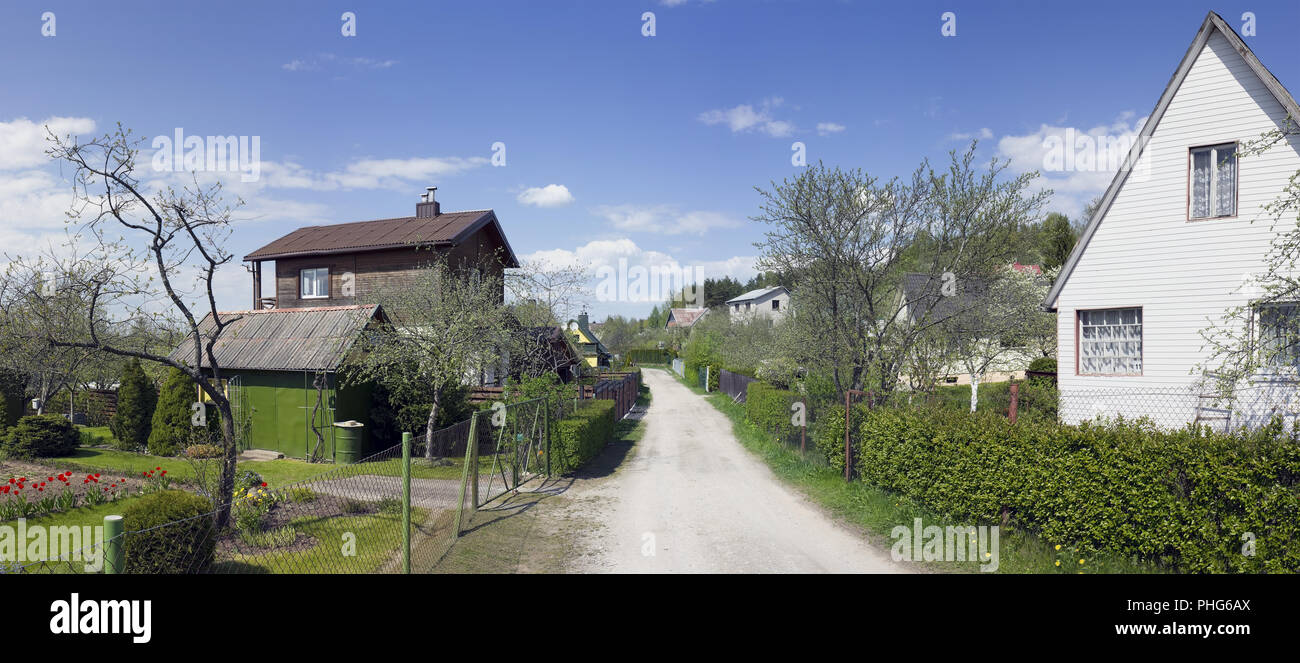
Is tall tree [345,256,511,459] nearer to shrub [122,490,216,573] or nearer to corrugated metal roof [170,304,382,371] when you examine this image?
corrugated metal roof [170,304,382,371]

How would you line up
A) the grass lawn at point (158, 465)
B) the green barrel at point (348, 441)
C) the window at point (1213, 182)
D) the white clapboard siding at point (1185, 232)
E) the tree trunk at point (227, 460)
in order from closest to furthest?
the tree trunk at point (227, 460)
the white clapboard siding at point (1185, 232)
the window at point (1213, 182)
the grass lawn at point (158, 465)
the green barrel at point (348, 441)

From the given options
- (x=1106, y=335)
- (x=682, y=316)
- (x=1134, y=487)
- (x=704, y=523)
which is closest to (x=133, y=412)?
(x=704, y=523)

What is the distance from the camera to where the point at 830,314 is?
14.6 m

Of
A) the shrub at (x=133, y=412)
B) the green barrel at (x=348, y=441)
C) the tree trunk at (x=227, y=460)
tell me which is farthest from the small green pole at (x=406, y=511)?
the shrub at (x=133, y=412)

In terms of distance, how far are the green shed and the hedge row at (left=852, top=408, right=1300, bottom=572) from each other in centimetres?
1422

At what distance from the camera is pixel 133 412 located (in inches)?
691

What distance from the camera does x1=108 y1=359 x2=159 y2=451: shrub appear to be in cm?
1750

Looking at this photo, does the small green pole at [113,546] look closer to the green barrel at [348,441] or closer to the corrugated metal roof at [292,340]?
the green barrel at [348,441]

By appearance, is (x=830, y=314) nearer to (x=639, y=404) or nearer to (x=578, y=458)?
(x=578, y=458)

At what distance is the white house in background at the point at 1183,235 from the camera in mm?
12109

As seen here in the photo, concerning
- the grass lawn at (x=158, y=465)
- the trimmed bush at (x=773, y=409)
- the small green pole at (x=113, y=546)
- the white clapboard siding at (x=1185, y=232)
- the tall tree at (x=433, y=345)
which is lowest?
the grass lawn at (x=158, y=465)

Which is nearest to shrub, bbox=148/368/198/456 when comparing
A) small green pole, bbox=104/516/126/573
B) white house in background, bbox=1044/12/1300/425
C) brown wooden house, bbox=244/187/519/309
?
brown wooden house, bbox=244/187/519/309

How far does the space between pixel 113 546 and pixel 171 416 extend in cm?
1620

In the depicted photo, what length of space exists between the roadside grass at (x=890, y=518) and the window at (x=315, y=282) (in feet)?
64.4
